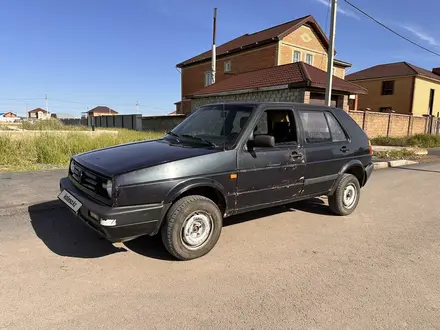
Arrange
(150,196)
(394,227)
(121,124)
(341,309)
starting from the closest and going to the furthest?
(341,309) → (150,196) → (394,227) → (121,124)

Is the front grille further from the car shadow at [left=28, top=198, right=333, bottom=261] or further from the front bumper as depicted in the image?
the car shadow at [left=28, top=198, right=333, bottom=261]

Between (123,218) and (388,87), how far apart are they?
39.5 m

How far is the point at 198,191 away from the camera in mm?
3762

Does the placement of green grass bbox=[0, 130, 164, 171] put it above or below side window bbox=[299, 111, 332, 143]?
below

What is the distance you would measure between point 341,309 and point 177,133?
9.92 feet

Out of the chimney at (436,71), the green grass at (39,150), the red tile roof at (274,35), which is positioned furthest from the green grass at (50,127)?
the chimney at (436,71)

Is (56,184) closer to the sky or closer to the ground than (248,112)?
closer to the ground

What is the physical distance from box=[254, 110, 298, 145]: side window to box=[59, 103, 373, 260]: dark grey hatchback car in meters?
0.01

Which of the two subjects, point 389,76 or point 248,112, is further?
point 389,76

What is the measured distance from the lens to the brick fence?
20.8 metres

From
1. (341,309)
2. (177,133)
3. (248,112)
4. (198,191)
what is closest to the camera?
(341,309)

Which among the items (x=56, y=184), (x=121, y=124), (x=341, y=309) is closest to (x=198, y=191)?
(x=341, y=309)

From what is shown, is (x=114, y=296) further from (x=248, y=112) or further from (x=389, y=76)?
(x=389, y=76)

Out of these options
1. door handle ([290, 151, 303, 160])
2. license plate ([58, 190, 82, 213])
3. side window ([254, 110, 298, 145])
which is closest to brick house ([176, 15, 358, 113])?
side window ([254, 110, 298, 145])
